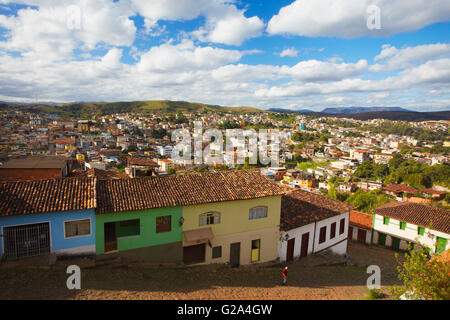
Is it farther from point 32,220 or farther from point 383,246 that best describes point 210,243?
point 383,246

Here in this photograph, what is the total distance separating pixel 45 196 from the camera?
37.3 ft

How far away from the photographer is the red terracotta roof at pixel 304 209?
1740 cm

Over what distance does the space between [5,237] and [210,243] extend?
8.41m

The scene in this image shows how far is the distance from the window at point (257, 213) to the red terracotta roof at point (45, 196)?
25.8 ft

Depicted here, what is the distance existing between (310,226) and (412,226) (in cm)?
1143

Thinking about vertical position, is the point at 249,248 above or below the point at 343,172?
above

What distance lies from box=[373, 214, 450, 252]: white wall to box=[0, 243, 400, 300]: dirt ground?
712cm

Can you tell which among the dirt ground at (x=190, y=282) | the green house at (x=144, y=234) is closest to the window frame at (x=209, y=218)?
the green house at (x=144, y=234)

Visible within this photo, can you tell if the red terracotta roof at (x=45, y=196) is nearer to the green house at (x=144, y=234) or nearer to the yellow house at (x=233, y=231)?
the green house at (x=144, y=234)

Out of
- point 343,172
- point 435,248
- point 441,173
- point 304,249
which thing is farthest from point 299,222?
point 343,172

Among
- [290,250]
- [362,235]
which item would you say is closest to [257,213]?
[290,250]

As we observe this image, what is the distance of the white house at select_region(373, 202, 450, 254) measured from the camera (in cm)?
2162

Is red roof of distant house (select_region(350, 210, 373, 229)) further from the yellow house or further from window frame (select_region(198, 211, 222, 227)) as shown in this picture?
window frame (select_region(198, 211, 222, 227))

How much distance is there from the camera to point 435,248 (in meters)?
21.7
